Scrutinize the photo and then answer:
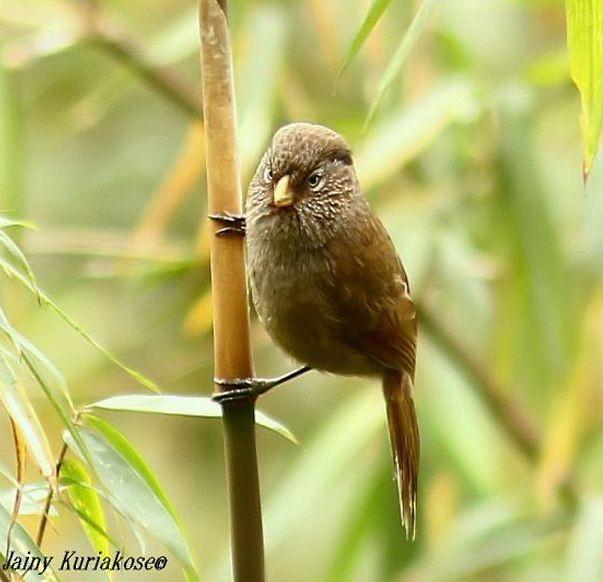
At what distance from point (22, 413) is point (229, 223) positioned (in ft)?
1.38

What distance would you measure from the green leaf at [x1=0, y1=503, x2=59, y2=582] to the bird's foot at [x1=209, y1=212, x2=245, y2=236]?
486 millimetres

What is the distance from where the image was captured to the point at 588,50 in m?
1.51

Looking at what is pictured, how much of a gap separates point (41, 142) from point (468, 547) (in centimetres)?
229

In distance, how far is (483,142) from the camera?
11.7 feet

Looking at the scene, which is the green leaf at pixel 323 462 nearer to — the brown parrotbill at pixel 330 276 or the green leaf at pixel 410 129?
the green leaf at pixel 410 129

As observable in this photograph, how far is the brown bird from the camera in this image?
2.51 metres

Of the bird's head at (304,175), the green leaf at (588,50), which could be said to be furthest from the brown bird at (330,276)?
the green leaf at (588,50)

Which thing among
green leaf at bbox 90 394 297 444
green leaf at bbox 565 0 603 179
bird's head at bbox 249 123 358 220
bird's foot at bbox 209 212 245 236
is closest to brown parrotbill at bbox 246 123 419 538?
bird's head at bbox 249 123 358 220

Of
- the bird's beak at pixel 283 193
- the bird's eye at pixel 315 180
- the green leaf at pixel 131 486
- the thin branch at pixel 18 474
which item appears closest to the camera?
the thin branch at pixel 18 474

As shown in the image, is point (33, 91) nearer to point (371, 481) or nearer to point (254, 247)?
point (371, 481)

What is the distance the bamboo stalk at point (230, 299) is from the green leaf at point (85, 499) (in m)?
0.16

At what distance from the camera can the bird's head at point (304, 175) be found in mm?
2477

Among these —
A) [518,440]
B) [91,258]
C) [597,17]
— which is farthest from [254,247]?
[91,258]

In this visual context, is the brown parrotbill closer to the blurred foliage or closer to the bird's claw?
the blurred foliage
